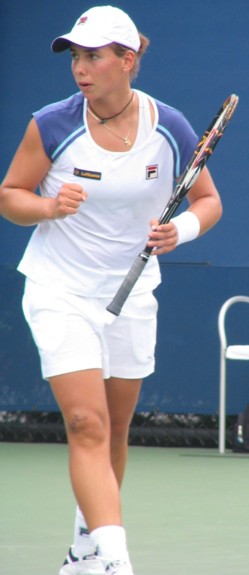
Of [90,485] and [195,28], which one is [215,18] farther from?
[90,485]

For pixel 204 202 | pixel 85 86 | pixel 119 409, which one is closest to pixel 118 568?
pixel 119 409

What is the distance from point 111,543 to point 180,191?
1073 millimetres

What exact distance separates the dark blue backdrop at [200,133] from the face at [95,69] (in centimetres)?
474

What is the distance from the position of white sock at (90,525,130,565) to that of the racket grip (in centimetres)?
65

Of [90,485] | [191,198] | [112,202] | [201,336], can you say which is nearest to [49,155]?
[112,202]

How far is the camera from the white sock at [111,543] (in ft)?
13.4

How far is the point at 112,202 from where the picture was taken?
431cm

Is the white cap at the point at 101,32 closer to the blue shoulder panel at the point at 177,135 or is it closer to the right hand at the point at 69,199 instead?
the blue shoulder panel at the point at 177,135

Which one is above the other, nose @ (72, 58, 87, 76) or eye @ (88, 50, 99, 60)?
eye @ (88, 50, 99, 60)

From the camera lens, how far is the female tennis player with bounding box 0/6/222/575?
4211 millimetres

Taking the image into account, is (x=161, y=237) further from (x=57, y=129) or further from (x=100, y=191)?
(x=57, y=129)

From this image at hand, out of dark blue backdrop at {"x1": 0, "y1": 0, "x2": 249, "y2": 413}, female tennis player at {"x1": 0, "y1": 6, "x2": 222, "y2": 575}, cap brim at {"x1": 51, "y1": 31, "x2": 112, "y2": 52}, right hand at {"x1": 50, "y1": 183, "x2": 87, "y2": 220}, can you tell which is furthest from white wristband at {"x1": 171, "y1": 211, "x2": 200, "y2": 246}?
dark blue backdrop at {"x1": 0, "y1": 0, "x2": 249, "y2": 413}

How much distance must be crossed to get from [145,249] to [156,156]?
0.30 metres

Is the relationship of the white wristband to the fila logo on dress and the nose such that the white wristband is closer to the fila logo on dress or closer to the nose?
the fila logo on dress
